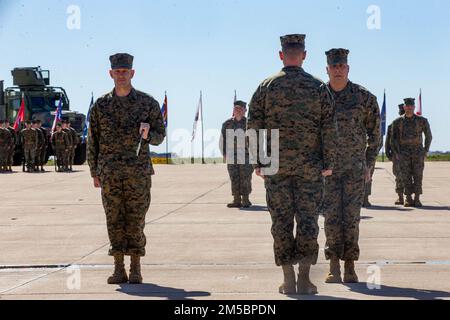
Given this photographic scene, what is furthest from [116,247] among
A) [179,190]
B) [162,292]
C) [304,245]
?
[179,190]

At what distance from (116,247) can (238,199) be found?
8140mm

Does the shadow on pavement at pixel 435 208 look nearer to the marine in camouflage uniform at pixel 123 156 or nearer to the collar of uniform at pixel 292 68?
the marine in camouflage uniform at pixel 123 156

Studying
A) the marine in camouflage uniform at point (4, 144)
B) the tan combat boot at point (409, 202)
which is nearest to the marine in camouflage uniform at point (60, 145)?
the marine in camouflage uniform at point (4, 144)

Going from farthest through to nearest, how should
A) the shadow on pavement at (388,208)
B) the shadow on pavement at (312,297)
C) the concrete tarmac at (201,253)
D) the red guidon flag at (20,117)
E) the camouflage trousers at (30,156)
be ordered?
the red guidon flag at (20,117), the camouflage trousers at (30,156), the shadow on pavement at (388,208), the concrete tarmac at (201,253), the shadow on pavement at (312,297)

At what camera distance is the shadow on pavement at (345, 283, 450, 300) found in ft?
22.3

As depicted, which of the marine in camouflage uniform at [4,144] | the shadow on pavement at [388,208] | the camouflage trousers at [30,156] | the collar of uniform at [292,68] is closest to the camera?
the collar of uniform at [292,68]

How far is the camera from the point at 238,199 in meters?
16.0

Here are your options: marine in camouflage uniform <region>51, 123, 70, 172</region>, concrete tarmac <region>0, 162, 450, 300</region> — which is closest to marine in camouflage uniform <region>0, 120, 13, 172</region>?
marine in camouflage uniform <region>51, 123, 70, 172</region>

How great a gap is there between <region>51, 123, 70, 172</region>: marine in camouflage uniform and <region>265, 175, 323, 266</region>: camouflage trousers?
85.2 feet

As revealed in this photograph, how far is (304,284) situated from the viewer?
23.1 feet

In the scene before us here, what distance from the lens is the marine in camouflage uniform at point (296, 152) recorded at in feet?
23.2

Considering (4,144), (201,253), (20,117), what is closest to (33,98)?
(20,117)

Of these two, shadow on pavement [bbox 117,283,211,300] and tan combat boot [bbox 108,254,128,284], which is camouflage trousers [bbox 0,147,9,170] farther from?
shadow on pavement [bbox 117,283,211,300]
